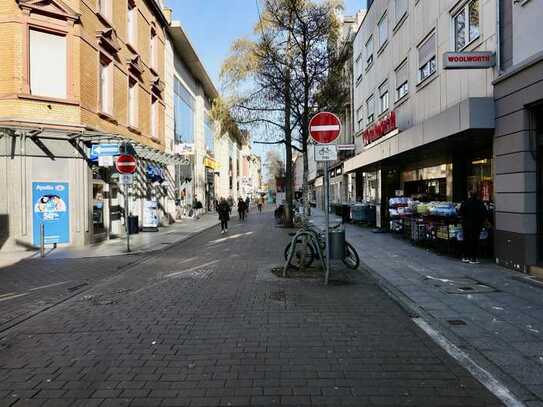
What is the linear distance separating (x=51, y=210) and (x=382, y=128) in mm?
12964

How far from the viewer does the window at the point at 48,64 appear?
47.9ft

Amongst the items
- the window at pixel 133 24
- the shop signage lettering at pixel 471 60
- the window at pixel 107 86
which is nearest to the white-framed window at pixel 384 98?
the shop signage lettering at pixel 471 60

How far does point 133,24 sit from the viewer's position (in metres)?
21.5

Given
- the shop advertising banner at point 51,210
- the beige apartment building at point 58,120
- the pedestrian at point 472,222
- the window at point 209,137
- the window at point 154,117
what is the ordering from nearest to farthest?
the pedestrian at point 472,222
the beige apartment building at point 58,120
the shop advertising banner at point 51,210
the window at point 154,117
the window at point 209,137

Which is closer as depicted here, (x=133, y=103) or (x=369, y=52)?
(x=133, y=103)

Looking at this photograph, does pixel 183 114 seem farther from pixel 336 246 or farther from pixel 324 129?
pixel 336 246

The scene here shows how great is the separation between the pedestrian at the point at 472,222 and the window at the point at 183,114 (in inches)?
926

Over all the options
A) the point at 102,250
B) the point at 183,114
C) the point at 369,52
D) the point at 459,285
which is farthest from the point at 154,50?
the point at 459,285

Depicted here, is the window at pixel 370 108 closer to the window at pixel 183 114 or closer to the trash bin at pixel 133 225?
the trash bin at pixel 133 225

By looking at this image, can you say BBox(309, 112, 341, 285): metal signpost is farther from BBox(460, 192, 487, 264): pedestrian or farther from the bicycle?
BBox(460, 192, 487, 264): pedestrian

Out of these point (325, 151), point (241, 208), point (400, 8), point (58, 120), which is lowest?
point (241, 208)

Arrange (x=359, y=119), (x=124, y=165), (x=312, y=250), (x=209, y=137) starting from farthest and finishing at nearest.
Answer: (x=209, y=137) < (x=359, y=119) < (x=124, y=165) < (x=312, y=250)

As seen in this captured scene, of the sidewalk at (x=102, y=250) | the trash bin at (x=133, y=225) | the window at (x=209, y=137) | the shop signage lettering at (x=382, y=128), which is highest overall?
the window at (x=209, y=137)

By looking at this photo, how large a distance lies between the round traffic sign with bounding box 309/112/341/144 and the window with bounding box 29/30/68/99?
32.9 feet
